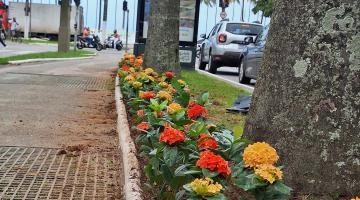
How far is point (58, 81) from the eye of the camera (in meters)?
12.3

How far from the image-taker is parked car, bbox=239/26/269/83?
12.7 m

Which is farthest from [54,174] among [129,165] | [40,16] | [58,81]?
[40,16]

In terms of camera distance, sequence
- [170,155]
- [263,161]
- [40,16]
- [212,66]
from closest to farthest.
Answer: [263,161]
[170,155]
[212,66]
[40,16]

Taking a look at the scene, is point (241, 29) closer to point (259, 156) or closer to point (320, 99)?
point (320, 99)

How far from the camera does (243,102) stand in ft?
28.0

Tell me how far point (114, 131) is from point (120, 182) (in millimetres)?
2101

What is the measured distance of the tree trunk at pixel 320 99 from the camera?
11.1ft

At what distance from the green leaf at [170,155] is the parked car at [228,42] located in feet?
46.6

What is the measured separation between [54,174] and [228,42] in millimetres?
13267

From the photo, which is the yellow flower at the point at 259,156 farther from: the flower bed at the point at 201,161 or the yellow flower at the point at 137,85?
the yellow flower at the point at 137,85

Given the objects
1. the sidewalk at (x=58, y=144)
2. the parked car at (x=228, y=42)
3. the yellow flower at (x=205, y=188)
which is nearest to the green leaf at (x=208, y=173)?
the yellow flower at (x=205, y=188)

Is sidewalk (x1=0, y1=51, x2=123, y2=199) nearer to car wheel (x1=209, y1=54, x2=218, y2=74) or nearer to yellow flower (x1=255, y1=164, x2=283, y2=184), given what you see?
yellow flower (x1=255, y1=164, x2=283, y2=184)

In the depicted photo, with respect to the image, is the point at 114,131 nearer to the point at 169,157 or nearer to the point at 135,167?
the point at 135,167

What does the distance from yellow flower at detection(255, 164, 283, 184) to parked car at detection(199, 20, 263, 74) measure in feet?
48.5
